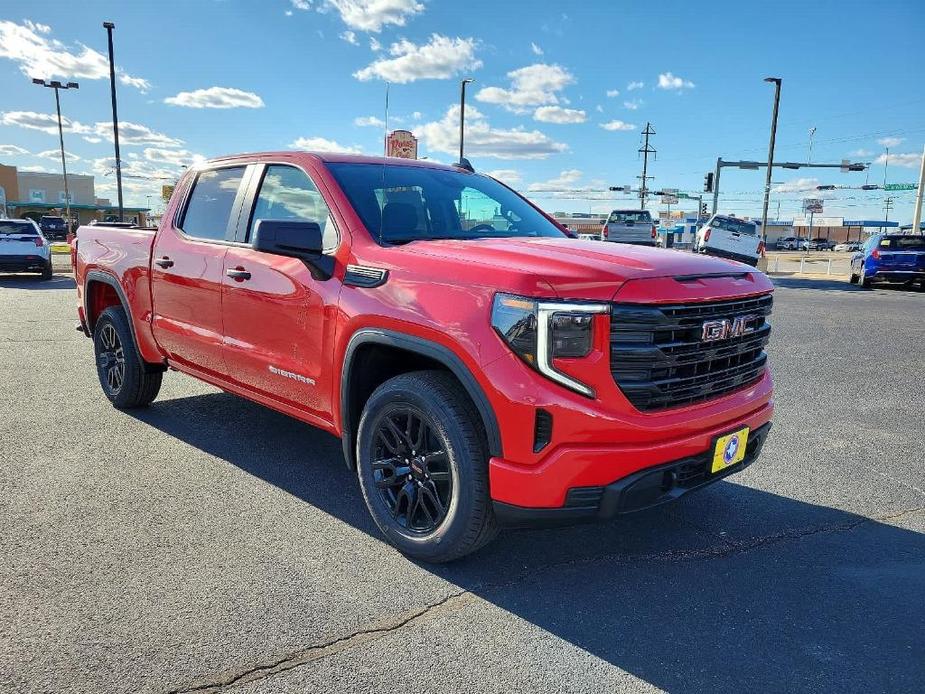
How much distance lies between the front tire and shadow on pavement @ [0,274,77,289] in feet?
48.8

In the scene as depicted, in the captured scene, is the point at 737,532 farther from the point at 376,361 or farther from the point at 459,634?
the point at 376,361

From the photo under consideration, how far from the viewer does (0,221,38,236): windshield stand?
17.5 metres

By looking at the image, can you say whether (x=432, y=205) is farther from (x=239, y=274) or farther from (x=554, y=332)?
(x=554, y=332)

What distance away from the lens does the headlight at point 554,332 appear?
2.62m

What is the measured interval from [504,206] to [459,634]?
105 inches

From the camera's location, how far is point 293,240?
3260 mm

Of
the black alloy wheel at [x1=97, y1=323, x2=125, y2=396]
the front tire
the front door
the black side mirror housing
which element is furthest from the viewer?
the black alloy wheel at [x1=97, y1=323, x2=125, y2=396]

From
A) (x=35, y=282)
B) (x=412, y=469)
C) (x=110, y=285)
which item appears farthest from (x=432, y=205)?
(x=35, y=282)

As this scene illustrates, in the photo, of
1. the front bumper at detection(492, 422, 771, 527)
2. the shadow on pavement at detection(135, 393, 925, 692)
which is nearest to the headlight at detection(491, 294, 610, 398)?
the front bumper at detection(492, 422, 771, 527)

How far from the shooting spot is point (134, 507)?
3723 millimetres

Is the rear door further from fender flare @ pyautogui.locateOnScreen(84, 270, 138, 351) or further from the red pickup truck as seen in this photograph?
fender flare @ pyautogui.locateOnScreen(84, 270, 138, 351)

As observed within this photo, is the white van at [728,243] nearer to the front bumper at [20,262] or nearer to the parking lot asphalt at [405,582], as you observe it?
the parking lot asphalt at [405,582]

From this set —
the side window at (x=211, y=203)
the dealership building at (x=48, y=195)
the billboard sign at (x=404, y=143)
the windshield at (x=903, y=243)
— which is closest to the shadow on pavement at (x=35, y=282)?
the billboard sign at (x=404, y=143)

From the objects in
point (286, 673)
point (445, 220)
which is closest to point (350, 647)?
point (286, 673)
